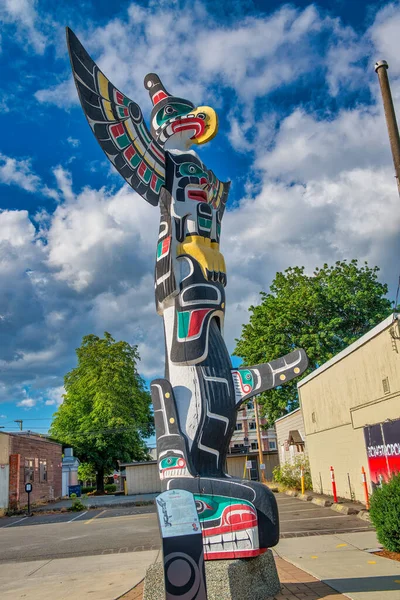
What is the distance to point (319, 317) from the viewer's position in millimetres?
25438

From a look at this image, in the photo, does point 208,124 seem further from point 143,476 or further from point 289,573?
point 143,476

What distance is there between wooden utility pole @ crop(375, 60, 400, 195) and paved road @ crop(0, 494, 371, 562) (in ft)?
26.5

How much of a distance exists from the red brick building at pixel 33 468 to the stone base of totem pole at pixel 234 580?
803 inches

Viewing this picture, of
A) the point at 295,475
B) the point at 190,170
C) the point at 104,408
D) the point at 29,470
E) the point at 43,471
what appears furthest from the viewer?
the point at 104,408

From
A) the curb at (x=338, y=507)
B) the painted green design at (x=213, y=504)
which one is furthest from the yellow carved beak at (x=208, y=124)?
the curb at (x=338, y=507)

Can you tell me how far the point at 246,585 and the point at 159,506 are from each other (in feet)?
7.75

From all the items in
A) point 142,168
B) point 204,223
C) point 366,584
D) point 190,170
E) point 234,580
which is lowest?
point 366,584

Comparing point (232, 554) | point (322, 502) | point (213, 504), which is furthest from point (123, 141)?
point (322, 502)

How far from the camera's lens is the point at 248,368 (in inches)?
257

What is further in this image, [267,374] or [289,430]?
[289,430]

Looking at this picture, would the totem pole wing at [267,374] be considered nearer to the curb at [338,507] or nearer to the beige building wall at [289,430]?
the curb at [338,507]

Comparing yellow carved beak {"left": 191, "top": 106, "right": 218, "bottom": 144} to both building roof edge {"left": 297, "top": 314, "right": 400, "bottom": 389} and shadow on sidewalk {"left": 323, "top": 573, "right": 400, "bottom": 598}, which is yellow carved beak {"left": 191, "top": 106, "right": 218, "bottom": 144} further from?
shadow on sidewalk {"left": 323, "top": 573, "right": 400, "bottom": 598}

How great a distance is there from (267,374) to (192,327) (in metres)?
1.14

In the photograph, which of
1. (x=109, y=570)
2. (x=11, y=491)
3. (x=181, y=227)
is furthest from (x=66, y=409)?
(x=181, y=227)
